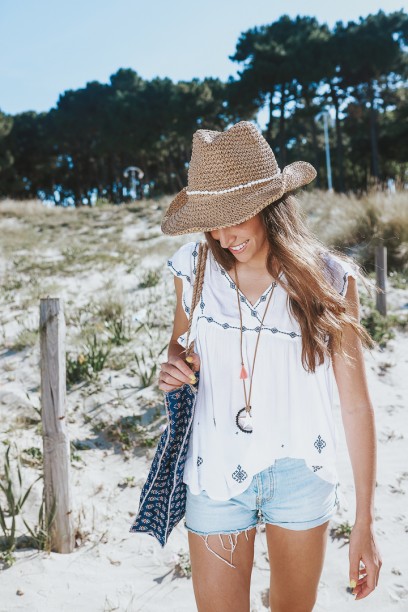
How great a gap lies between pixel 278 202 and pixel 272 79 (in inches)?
915

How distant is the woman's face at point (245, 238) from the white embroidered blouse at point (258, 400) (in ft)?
0.41

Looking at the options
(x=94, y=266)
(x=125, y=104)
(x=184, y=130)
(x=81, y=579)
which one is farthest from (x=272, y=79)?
(x=81, y=579)

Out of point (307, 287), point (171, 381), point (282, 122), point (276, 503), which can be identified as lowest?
point (276, 503)

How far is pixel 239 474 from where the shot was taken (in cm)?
149

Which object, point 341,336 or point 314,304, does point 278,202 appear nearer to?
point 314,304

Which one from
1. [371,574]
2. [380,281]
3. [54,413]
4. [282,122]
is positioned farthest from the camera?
[282,122]

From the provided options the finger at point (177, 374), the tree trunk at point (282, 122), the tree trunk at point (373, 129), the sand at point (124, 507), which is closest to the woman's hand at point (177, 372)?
the finger at point (177, 374)

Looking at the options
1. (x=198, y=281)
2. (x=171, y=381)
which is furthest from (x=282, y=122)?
(x=171, y=381)

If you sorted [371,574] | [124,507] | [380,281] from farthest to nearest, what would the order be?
[380,281] → [124,507] → [371,574]

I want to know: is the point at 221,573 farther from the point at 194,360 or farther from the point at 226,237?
the point at 226,237

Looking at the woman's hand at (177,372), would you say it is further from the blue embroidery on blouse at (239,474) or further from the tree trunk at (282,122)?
the tree trunk at (282,122)

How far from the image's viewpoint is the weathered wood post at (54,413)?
2.89 meters

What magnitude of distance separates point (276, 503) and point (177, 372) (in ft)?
1.52

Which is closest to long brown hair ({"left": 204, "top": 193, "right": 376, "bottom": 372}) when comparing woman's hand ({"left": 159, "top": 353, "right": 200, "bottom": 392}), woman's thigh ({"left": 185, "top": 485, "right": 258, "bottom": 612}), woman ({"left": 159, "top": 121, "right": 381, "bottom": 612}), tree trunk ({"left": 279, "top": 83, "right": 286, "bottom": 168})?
woman ({"left": 159, "top": 121, "right": 381, "bottom": 612})
